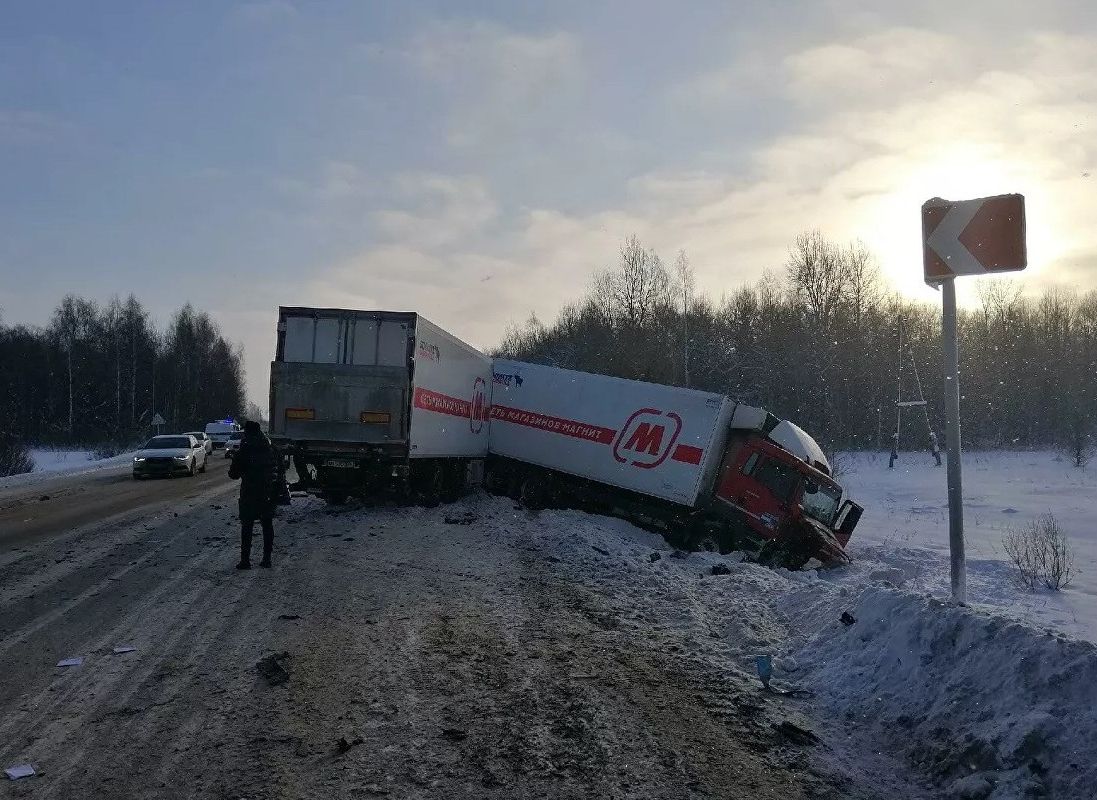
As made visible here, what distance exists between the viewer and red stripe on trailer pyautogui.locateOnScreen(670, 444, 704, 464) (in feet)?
52.8

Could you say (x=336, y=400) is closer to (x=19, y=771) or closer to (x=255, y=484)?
(x=255, y=484)

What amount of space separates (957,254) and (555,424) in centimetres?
1395

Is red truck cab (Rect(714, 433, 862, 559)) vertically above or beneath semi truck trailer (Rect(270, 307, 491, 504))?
beneath

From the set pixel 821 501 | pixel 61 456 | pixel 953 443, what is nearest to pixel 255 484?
pixel 953 443

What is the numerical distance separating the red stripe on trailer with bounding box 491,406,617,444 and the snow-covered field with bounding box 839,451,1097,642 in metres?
6.23

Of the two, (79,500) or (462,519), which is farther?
(79,500)

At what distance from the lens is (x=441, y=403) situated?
17312 millimetres

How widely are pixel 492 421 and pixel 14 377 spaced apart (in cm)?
7541

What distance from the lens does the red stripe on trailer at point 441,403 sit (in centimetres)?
1599

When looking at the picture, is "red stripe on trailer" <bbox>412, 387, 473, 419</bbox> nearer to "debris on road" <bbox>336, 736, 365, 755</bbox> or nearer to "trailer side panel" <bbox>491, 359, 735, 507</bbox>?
"trailer side panel" <bbox>491, 359, 735, 507</bbox>

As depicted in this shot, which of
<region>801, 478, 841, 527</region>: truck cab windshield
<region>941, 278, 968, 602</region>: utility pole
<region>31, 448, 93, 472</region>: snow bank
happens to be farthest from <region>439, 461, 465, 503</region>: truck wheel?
<region>31, 448, 93, 472</region>: snow bank

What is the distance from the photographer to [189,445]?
2909 cm

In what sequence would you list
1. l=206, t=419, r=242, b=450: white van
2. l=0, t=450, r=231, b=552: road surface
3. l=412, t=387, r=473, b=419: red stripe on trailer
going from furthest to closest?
l=206, t=419, r=242, b=450: white van, l=412, t=387, r=473, b=419: red stripe on trailer, l=0, t=450, r=231, b=552: road surface

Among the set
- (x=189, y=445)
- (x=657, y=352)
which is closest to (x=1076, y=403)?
(x=657, y=352)
